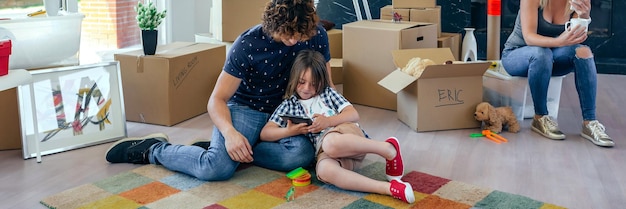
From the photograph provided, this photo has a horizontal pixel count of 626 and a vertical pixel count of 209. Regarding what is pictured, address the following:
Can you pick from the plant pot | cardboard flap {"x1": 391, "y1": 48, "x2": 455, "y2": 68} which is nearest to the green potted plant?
the plant pot

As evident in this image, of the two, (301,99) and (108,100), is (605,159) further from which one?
(108,100)

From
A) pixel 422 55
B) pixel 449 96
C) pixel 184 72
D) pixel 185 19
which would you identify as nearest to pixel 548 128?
pixel 449 96

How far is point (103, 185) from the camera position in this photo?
2.61 meters

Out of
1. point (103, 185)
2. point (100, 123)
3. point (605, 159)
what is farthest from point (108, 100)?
point (605, 159)

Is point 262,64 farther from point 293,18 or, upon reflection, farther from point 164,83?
point 164,83

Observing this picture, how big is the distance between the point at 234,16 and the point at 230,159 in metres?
1.53

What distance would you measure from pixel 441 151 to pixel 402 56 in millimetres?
653

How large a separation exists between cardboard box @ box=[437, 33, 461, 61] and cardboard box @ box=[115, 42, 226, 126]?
1283 millimetres

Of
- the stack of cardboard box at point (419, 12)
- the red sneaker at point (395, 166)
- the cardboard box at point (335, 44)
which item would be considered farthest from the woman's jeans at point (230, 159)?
the cardboard box at point (335, 44)

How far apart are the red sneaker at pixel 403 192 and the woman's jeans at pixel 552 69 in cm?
123

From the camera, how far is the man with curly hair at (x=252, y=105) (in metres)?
→ 2.58

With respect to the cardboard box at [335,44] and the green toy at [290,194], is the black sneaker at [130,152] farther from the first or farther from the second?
the cardboard box at [335,44]

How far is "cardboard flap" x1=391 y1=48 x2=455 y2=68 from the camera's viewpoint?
3.58m

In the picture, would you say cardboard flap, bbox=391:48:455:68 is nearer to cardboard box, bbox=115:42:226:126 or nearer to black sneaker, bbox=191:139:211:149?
cardboard box, bbox=115:42:226:126
